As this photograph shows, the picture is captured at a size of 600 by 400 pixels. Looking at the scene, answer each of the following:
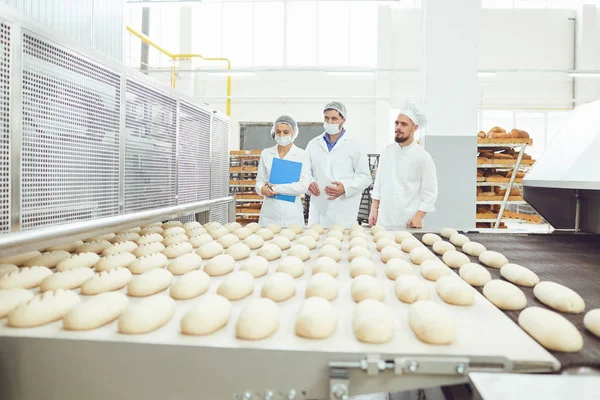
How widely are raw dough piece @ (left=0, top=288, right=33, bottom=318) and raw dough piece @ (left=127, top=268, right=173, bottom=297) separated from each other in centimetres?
24

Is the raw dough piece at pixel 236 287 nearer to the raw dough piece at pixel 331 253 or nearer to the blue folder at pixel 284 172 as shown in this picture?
the raw dough piece at pixel 331 253

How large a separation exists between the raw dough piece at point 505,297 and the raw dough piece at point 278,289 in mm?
552

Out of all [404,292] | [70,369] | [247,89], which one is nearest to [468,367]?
[404,292]

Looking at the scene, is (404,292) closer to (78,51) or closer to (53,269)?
(53,269)

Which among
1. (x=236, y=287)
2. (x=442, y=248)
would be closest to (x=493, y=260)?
(x=442, y=248)

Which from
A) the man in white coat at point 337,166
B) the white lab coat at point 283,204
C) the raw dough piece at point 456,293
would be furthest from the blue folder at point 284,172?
the raw dough piece at point 456,293

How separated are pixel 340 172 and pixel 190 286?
2162 millimetres

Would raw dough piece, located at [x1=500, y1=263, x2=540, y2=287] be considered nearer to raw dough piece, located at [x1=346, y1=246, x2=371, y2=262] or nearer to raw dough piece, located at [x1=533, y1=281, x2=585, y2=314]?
raw dough piece, located at [x1=533, y1=281, x2=585, y2=314]

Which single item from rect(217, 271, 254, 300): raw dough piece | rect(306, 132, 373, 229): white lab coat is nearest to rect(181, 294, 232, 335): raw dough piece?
rect(217, 271, 254, 300): raw dough piece

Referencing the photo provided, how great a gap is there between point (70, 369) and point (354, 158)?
262 cm

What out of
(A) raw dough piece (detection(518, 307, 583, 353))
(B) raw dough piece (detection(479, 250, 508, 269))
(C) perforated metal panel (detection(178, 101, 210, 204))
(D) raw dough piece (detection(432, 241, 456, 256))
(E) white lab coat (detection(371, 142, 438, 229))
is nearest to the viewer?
(A) raw dough piece (detection(518, 307, 583, 353))

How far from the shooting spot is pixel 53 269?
4.36 feet

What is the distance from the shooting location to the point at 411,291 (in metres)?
1.10

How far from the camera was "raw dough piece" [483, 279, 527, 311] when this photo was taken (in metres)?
1.07
